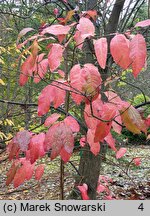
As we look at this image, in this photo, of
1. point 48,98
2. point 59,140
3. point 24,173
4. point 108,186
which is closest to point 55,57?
point 48,98

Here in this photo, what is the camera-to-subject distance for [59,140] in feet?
2.92

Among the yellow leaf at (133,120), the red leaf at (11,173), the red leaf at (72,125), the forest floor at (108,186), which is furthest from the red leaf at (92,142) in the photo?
the forest floor at (108,186)

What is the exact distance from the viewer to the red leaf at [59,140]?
34.5 inches

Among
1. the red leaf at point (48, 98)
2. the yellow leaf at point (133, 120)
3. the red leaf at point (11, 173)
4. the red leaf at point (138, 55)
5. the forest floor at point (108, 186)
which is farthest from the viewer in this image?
the forest floor at point (108, 186)

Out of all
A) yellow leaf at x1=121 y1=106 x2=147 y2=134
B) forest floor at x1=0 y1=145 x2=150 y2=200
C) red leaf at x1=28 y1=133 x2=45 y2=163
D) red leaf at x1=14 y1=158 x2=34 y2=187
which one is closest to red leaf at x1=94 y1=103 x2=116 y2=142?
yellow leaf at x1=121 y1=106 x2=147 y2=134

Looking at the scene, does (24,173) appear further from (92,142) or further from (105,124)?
(105,124)

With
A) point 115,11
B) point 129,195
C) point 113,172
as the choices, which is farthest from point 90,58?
point 113,172

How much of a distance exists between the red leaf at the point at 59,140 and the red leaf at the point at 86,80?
0.43ft

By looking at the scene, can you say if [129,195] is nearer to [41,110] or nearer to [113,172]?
[113,172]

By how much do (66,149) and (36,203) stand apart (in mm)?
347

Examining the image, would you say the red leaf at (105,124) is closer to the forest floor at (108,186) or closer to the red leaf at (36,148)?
the red leaf at (36,148)

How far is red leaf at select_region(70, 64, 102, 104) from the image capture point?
2.64ft

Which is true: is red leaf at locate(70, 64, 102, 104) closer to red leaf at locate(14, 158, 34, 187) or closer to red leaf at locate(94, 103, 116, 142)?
red leaf at locate(94, 103, 116, 142)

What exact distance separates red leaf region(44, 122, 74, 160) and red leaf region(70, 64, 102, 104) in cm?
13
